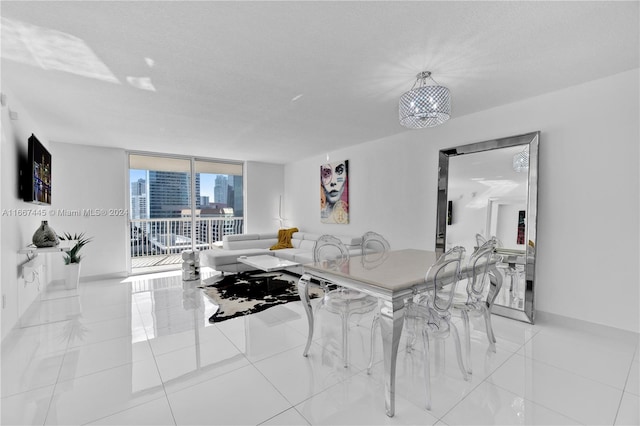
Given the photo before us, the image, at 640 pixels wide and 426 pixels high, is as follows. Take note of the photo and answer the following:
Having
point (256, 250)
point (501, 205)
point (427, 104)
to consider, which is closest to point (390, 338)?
point (427, 104)

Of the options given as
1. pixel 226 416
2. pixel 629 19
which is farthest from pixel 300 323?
pixel 629 19

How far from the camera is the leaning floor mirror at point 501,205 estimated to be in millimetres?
2930

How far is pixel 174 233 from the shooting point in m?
6.39

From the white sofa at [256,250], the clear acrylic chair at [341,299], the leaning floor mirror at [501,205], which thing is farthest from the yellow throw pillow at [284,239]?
the clear acrylic chair at [341,299]

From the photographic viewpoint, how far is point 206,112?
10.9 ft

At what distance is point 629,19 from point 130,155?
670 cm

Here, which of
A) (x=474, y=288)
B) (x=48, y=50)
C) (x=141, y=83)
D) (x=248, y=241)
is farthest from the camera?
(x=248, y=241)

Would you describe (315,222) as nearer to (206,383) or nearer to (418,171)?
(418,171)

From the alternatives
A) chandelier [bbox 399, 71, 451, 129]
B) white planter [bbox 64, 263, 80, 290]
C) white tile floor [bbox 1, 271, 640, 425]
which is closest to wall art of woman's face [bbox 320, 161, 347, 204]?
white tile floor [bbox 1, 271, 640, 425]

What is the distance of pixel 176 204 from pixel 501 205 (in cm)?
599

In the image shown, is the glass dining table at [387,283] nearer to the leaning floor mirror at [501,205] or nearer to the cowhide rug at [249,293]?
the leaning floor mirror at [501,205]

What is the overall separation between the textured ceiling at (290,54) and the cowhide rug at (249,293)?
2338 millimetres

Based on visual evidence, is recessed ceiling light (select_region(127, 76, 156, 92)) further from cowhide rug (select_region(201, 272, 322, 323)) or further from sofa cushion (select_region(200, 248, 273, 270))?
sofa cushion (select_region(200, 248, 273, 270))

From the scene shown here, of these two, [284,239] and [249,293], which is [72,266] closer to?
[249,293]
